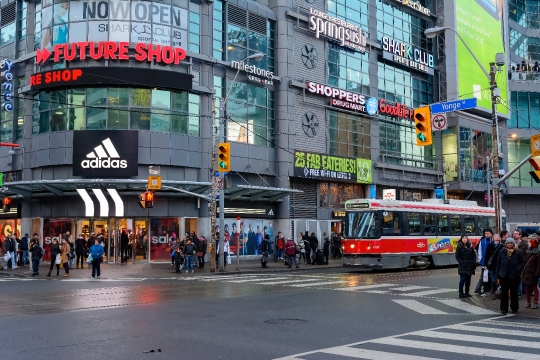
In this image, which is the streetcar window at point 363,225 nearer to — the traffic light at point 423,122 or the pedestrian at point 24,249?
the traffic light at point 423,122

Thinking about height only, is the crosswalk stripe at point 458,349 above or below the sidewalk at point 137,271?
above

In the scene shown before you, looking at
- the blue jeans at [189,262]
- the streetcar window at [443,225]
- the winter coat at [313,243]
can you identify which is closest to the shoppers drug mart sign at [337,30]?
the winter coat at [313,243]

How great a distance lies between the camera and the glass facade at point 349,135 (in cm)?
4469

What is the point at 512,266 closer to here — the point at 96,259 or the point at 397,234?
the point at 397,234

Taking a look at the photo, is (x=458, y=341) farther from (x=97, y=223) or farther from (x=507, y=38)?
(x=507, y=38)

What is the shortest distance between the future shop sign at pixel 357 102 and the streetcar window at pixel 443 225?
542 inches

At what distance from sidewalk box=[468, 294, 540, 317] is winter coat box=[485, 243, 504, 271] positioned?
0.95 meters

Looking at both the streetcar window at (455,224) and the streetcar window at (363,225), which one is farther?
the streetcar window at (455,224)

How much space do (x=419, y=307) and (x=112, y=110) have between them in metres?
23.1

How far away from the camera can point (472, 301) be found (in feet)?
55.9

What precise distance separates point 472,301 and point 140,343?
1025 cm

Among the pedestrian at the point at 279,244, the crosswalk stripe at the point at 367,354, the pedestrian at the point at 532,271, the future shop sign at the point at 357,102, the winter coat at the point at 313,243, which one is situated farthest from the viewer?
the future shop sign at the point at 357,102

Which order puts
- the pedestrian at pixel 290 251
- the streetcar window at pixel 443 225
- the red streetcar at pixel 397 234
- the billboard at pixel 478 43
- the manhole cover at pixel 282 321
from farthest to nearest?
the billboard at pixel 478 43, the pedestrian at pixel 290 251, the streetcar window at pixel 443 225, the red streetcar at pixel 397 234, the manhole cover at pixel 282 321

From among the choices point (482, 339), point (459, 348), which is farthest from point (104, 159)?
point (459, 348)
